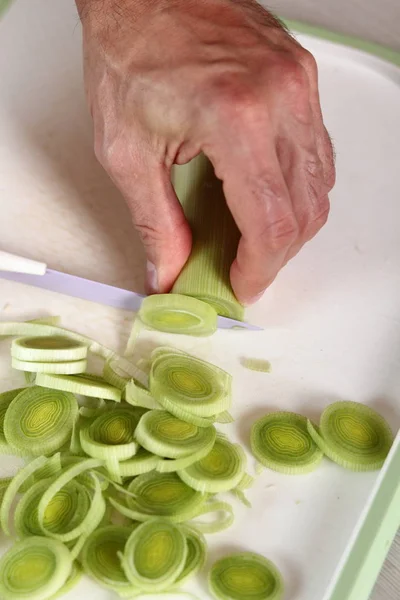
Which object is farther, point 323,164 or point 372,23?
point 372,23

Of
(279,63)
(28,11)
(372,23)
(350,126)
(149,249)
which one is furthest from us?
(372,23)

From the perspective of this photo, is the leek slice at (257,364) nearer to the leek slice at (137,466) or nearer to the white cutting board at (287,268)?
the white cutting board at (287,268)

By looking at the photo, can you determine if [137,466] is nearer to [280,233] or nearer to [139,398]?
[139,398]

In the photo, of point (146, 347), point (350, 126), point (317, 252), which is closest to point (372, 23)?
point (350, 126)

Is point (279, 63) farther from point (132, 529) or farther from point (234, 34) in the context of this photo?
point (132, 529)

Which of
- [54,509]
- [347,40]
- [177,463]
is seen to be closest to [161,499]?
[177,463]

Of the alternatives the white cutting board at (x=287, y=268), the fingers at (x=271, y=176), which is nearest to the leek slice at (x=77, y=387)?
the white cutting board at (x=287, y=268)

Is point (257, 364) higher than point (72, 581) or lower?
higher
